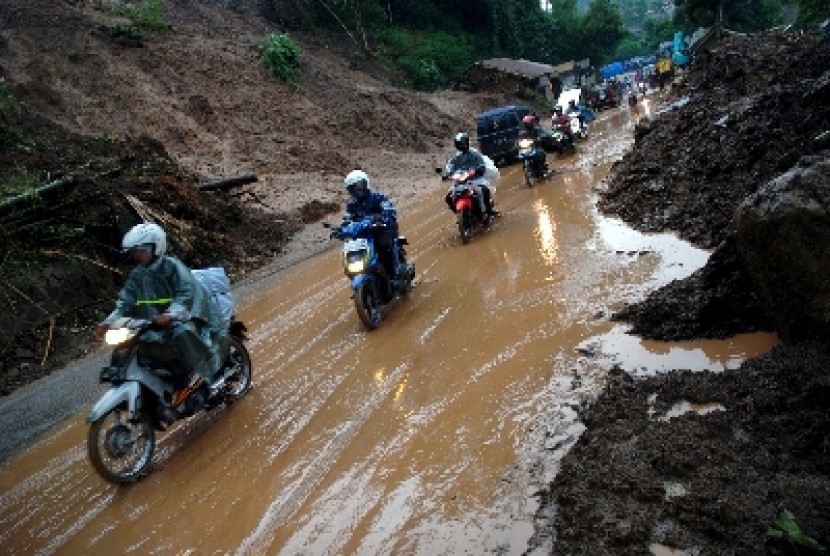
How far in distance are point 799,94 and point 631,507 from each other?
362 inches

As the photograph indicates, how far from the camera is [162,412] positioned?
5.97 metres

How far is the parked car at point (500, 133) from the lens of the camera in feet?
78.7

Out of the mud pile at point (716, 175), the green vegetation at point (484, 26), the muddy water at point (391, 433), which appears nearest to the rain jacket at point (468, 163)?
the mud pile at point (716, 175)

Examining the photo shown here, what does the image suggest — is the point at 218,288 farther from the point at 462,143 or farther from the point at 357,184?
the point at 462,143

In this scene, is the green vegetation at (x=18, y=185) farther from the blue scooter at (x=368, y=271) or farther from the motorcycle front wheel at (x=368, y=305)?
the motorcycle front wheel at (x=368, y=305)

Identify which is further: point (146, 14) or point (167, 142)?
point (146, 14)

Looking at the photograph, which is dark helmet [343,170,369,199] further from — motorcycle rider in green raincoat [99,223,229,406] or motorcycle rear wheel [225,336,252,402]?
motorcycle rider in green raincoat [99,223,229,406]

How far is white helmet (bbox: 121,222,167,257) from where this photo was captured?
6.03 meters

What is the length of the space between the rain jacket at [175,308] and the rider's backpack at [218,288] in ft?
1.40

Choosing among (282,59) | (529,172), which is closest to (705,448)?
(529,172)

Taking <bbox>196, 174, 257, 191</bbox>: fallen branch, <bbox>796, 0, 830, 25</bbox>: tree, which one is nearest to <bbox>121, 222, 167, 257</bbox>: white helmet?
<bbox>196, 174, 257, 191</bbox>: fallen branch

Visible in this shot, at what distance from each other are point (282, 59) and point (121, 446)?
27779 millimetres

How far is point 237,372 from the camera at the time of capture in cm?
703

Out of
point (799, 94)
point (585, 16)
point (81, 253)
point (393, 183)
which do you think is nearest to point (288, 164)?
point (393, 183)
